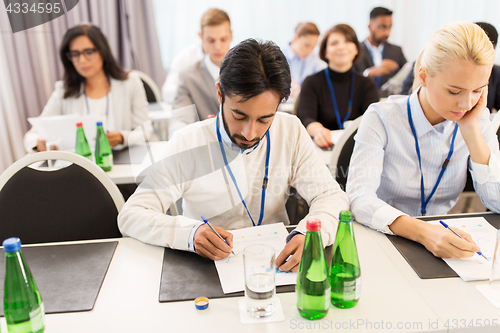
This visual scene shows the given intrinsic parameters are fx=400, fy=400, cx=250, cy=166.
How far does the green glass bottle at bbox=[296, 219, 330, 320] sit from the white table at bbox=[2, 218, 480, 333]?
0.10 feet

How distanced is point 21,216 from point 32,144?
0.90 metres

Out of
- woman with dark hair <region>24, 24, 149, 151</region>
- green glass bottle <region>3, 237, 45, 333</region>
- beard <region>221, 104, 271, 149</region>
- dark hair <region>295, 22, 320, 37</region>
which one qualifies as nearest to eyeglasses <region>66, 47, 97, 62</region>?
woman with dark hair <region>24, 24, 149, 151</region>

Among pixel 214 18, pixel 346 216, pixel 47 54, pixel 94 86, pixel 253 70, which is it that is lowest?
pixel 346 216

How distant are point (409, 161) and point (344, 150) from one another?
1.06 ft

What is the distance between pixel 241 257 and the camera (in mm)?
1081

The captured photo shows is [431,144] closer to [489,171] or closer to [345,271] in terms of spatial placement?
[489,171]

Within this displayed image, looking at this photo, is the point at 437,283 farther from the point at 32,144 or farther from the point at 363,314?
the point at 32,144

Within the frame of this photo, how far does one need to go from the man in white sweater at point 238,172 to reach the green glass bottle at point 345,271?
0.18 metres

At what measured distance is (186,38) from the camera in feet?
14.8

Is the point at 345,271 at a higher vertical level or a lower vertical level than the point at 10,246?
lower

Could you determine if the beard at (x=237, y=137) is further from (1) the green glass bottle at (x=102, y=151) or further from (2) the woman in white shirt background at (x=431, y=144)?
(1) the green glass bottle at (x=102, y=151)

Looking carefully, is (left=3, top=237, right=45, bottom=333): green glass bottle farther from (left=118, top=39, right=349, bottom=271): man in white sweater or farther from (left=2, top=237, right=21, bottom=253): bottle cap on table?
(left=118, top=39, right=349, bottom=271): man in white sweater

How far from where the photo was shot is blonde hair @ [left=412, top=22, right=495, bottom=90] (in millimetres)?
1202

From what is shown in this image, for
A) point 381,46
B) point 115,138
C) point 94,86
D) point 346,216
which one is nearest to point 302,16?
point 381,46
